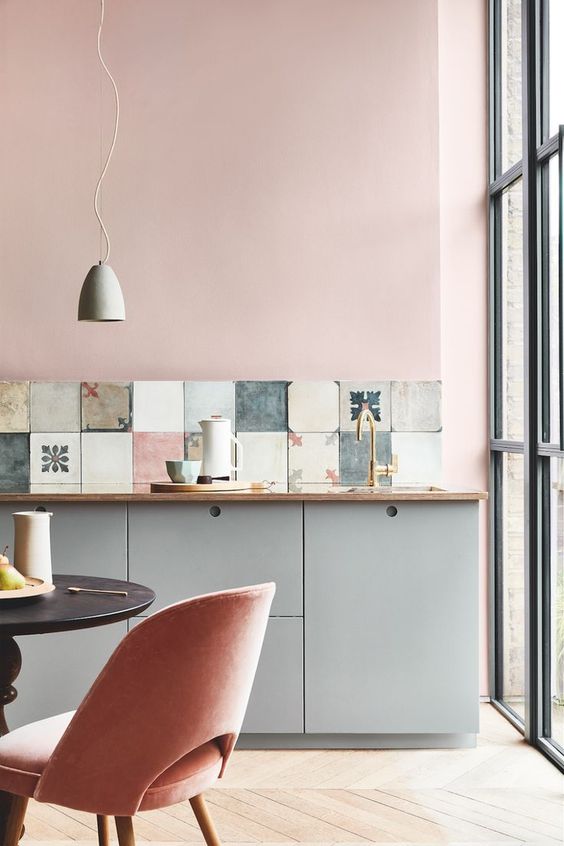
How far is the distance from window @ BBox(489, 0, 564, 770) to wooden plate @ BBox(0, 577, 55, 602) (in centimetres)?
156

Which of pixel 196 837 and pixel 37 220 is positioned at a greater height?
pixel 37 220

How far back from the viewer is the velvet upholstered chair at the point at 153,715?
5.13 ft

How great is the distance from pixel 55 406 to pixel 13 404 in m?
0.17

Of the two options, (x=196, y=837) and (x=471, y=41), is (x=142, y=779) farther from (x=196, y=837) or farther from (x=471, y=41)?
(x=471, y=41)

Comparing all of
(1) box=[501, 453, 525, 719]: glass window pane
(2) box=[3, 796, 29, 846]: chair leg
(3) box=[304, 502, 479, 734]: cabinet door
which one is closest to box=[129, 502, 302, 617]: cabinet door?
(3) box=[304, 502, 479, 734]: cabinet door

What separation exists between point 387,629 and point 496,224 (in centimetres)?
176

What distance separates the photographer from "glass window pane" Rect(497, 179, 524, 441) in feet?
11.5

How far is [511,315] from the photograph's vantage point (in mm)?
3619

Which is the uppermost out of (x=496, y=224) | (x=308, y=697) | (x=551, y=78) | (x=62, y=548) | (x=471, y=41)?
(x=471, y=41)

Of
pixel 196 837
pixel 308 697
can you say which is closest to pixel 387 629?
pixel 308 697

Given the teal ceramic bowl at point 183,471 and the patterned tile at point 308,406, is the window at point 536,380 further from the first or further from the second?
the teal ceramic bowl at point 183,471

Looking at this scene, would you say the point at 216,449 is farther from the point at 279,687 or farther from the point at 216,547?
the point at 279,687

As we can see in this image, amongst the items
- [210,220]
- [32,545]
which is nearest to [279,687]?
[32,545]

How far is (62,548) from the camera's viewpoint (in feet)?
10.3
